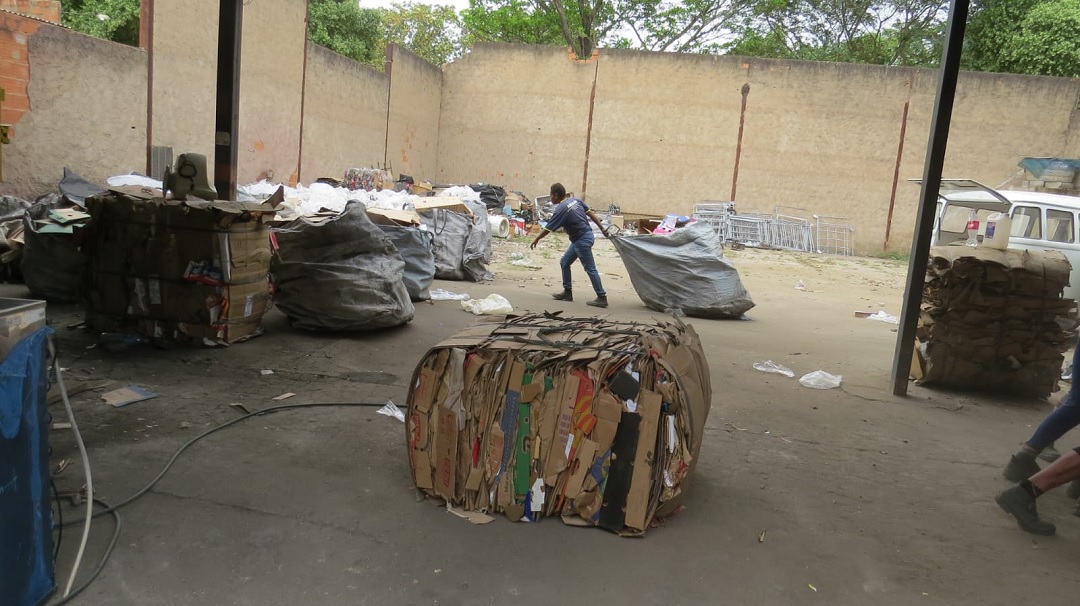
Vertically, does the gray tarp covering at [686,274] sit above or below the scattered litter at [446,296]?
above

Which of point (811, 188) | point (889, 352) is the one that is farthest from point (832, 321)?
point (811, 188)

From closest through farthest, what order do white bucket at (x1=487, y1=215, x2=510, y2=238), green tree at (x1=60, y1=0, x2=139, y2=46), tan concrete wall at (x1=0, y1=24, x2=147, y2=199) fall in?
tan concrete wall at (x1=0, y1=24, x2=147, y2=199)
green tree at (x1=60, y1=0, x2=139, y2=46)
white bucket at (x1=487, y1=215, x2=510, y2=238)

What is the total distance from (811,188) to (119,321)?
18.3m

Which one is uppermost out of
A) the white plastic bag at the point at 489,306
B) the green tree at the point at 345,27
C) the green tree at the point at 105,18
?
the green tree at the point at 345,27

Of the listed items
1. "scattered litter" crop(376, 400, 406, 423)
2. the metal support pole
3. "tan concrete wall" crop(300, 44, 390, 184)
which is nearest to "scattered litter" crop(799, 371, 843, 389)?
the metal support pole

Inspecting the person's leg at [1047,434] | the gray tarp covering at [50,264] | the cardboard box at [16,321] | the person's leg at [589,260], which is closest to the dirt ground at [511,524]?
the person's leg at [1047,434]

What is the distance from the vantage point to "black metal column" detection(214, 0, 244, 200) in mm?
5684

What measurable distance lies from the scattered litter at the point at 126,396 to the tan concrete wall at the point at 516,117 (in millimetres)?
17192

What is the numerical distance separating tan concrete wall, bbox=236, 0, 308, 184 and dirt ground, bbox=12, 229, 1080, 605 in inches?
322

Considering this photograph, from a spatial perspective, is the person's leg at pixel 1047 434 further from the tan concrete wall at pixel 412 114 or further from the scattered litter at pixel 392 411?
the tan concrete wall at pixel 412 114

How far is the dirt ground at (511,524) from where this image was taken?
2.60 metres

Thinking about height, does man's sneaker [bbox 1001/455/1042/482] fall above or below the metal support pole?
below

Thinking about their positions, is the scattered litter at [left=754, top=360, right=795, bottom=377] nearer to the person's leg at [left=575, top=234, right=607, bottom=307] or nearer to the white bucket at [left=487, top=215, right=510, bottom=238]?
the person's leg at [left=575, top=234, right=607, bottom=307]

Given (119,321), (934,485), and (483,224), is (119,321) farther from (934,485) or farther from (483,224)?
(483,224)
